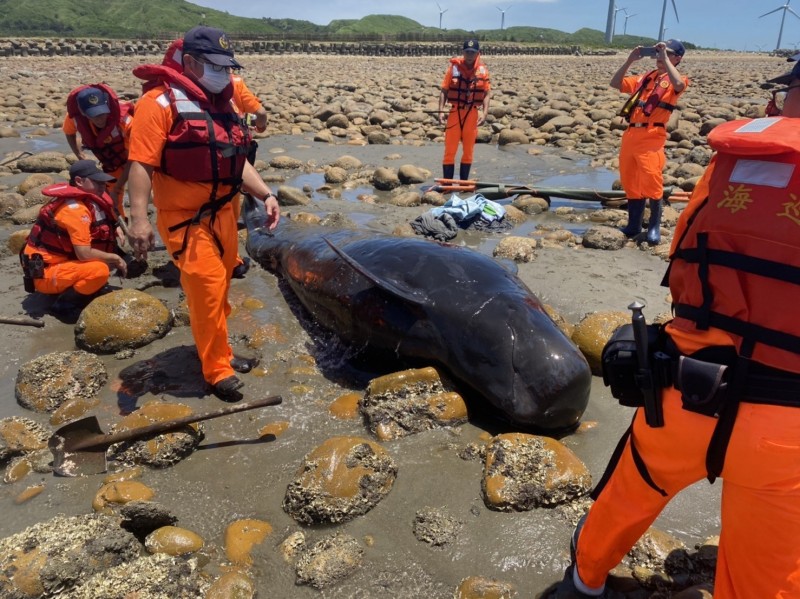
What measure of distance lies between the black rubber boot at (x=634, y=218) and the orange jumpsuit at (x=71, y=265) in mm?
6292

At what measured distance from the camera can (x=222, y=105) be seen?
4098 mm

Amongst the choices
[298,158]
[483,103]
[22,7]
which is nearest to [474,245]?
[483,103]

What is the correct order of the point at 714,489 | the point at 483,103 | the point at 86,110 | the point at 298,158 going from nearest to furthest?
the point at 714,489, the point at 86,110, the point at 483,103, the point at 298,158

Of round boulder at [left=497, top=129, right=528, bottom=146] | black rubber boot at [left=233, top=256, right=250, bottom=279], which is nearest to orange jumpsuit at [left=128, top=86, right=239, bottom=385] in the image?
black rubber boot at [left=233, top=256, right=250, bottom=279]

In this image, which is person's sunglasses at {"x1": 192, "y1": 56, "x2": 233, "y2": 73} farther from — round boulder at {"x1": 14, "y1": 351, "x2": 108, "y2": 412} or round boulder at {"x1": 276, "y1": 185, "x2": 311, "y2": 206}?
round boulder at {"x1": 276, "y1": 185, "x2": 311, "y2": 206}

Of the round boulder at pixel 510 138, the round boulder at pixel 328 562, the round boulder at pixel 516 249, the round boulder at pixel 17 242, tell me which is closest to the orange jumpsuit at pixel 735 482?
the round boulder at pixel 328 562

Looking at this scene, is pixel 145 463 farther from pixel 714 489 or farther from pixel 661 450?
pixel 714 489

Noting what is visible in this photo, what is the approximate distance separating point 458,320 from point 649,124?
15.2 ft

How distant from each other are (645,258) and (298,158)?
26.4 ft

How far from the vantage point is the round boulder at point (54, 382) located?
4102 millimetres

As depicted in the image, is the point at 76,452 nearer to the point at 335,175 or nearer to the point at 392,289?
the point at 392,289

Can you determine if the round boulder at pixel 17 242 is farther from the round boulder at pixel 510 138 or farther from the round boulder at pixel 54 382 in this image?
the round boulder at pixel 510 138

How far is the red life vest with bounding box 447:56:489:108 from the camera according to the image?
9.88 metres

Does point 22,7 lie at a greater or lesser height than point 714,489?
greater
